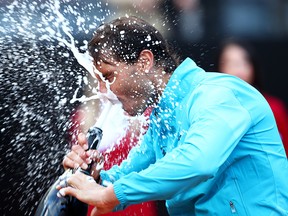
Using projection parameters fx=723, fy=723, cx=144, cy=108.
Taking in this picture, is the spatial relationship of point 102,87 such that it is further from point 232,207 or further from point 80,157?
point 232,207

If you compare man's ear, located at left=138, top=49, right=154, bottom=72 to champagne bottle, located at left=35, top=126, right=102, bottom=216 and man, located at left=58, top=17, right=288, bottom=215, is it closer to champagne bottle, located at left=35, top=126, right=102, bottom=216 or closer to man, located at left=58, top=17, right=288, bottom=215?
man, located at left=58, top=17, right=288, bottom=215

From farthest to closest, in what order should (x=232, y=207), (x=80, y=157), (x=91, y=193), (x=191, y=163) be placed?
(x=80, y=157) → (x=232, y=207) → (x=91, y=193) → (x=191, y=163)

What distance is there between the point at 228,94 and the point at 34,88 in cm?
186

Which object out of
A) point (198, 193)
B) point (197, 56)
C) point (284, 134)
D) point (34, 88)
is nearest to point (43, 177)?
point (34, 88)

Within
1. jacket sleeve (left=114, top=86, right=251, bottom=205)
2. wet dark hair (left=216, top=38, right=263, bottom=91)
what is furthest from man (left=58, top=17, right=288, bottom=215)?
wet dark hair (left=216, top=38, right=263, bottom=91)

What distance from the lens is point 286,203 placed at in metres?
2.29

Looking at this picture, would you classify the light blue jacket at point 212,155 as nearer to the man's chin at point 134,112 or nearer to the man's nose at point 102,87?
the man's chin at point 134,112

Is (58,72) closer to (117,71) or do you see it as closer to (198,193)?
(117,71)

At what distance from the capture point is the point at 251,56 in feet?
11.7

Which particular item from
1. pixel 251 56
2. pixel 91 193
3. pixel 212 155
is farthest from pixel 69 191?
pixel 251 56

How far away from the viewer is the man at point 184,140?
2068mm

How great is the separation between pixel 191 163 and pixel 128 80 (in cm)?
60

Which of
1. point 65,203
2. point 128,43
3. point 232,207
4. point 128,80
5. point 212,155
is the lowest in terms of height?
point 232,207

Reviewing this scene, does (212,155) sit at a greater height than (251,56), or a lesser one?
greater
